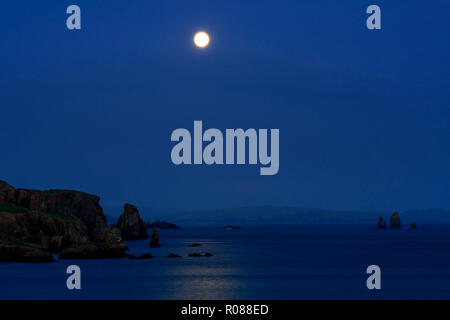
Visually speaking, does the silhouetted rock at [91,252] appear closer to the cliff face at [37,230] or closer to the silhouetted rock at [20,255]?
the cliff face at [37,230]

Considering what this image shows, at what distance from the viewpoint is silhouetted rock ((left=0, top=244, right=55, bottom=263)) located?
371 feet

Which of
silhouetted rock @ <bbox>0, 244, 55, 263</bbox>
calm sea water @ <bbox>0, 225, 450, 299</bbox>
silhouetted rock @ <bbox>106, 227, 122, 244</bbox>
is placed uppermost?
silhouetted rock @ <bbox>106, 227, 122, 244</bbox>

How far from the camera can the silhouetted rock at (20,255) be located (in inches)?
4446

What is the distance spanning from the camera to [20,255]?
376ft

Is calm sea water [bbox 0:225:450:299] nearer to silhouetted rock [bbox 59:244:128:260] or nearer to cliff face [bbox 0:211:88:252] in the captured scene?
silhouetted rock [bbox 59:244:128:260]

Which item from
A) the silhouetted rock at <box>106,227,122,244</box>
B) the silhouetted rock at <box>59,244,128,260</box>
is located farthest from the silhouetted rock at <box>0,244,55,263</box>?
the silhouetted rock at <box>106,227,122,244</box>

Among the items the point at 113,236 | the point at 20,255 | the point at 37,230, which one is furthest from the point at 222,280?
the point at 113,236

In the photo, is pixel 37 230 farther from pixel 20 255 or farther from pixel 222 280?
pixel 222 280

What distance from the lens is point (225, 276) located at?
97.8 metres

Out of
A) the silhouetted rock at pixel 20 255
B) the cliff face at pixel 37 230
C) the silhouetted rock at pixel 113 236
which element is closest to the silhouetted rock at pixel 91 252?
the cliff face at pixel 37 230
